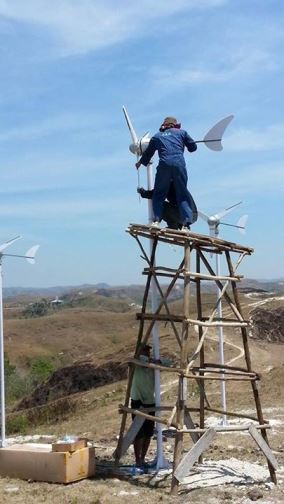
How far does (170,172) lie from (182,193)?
15.6 inches

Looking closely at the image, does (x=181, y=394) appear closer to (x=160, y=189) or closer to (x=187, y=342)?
(x=187, y=342)

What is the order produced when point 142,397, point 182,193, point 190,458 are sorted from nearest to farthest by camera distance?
point 190,458 → point 182,193 → point 142,397

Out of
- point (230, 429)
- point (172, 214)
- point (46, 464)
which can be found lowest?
Answer: point (46, 464)

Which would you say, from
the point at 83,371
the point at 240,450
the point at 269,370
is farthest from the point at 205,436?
the point at 83,371

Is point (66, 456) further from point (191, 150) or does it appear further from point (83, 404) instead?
point (83, 404)

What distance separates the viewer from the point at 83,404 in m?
24.3

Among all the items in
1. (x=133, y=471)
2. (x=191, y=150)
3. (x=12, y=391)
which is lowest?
(x=12, y=391)

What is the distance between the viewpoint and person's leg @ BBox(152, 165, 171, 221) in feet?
36.6

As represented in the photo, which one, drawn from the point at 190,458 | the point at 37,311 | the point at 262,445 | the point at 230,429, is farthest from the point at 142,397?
the point at 37,311

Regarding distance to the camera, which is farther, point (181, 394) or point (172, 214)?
point (172, 214)

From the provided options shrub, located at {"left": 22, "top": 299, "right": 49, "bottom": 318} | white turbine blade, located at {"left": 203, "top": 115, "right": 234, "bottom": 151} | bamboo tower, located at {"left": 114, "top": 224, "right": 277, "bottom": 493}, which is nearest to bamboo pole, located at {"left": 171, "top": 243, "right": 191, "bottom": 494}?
bamboo tower, located at {"left": 114, "top": 224, "right": 277, "bottom": 493}

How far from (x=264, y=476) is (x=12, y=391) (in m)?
29.7

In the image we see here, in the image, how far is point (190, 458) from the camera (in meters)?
10.1

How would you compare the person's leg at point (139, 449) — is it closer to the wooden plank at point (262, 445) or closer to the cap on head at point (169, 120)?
the wooden plank at point (262, 445)
